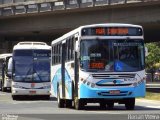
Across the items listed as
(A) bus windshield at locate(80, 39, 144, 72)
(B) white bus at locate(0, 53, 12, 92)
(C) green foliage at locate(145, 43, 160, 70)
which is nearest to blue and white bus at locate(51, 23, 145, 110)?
(A) bus windshield at locate(80, 39, 144, 72)

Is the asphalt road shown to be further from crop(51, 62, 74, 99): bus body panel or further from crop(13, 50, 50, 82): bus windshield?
crop(13, 50, 50, 82): bus windshield

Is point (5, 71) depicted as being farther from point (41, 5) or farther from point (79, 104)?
point (79, 104)

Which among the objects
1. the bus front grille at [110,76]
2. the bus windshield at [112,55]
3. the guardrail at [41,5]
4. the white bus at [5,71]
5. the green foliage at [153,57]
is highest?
the guardrail at [41,5]

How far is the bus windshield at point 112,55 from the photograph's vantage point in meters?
22.8

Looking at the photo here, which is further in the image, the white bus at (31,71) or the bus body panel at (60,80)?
the white bus at (31,71)

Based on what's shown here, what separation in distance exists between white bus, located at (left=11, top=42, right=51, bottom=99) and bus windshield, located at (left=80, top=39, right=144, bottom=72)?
41.1 feet

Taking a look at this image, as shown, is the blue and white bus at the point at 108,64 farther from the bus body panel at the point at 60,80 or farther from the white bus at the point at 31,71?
the white bus at the point at 31,71

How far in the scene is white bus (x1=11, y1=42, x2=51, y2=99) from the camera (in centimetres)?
3503

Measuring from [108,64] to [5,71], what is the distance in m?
25.3

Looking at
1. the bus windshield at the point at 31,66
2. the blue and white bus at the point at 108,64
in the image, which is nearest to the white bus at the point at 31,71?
the bus windshield at the point at 31,66

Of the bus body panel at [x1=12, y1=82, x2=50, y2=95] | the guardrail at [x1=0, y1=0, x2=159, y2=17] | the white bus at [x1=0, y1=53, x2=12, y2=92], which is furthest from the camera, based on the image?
the guardrail at [x1=0, y1=0, x2=159, y2=17]

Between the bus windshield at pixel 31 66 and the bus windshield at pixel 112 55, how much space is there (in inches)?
494

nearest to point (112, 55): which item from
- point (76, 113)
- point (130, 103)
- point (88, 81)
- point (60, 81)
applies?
point (88, 81)

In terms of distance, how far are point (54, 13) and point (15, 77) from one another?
19001 millimetres
